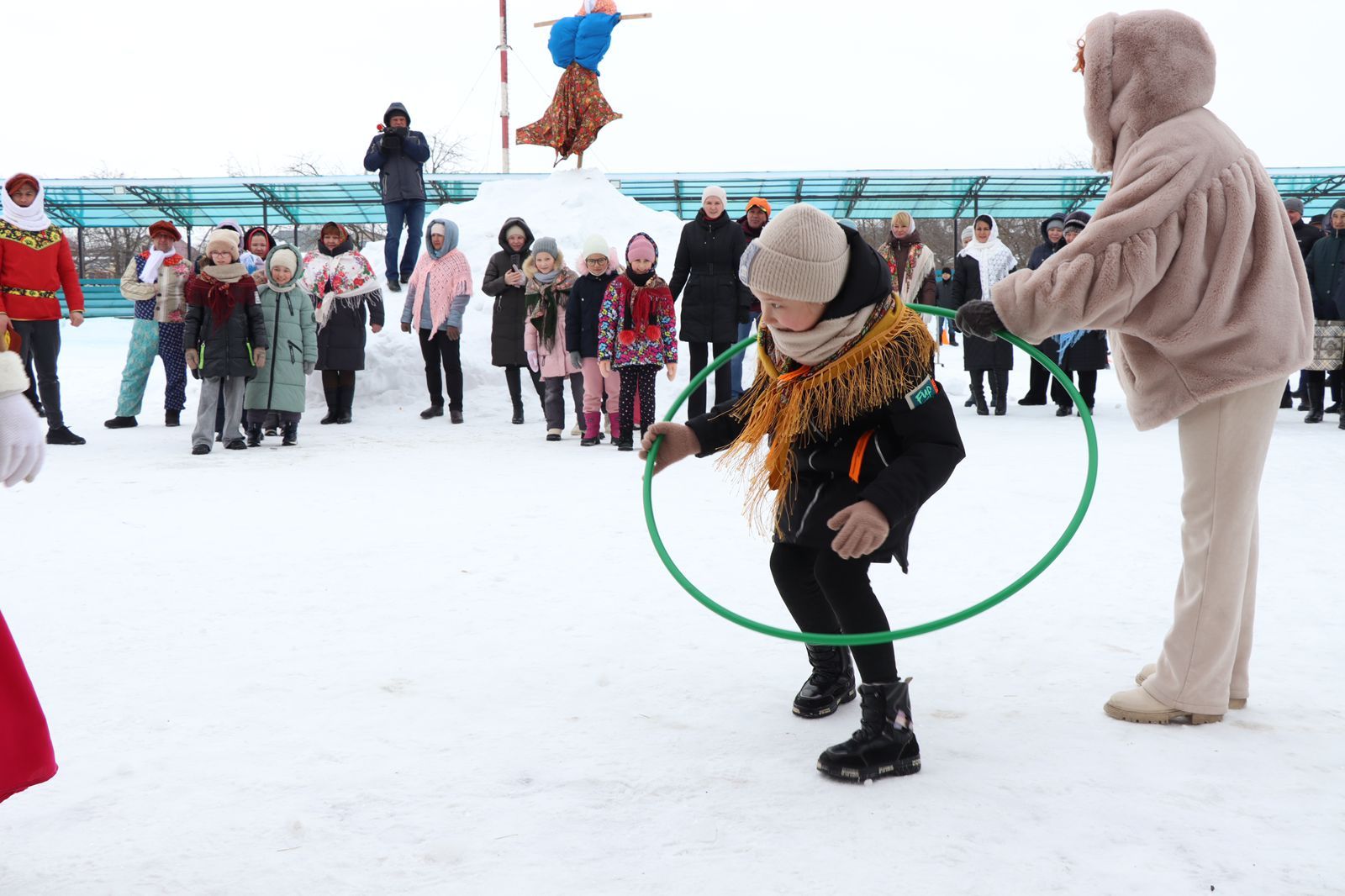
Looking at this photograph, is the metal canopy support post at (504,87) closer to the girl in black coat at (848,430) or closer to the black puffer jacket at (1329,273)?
the black puffer jacket at (1329,273)

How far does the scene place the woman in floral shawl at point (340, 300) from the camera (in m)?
10.4

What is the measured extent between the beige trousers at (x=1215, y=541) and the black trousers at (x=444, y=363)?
27.5 ft

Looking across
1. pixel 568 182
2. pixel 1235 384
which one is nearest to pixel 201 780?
pixel 1235 384

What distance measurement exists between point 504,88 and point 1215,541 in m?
18.2

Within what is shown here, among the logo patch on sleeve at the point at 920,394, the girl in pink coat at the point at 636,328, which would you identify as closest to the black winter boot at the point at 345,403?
the girl in pink coat at the point at 636,328

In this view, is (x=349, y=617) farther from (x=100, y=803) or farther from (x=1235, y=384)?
(x=1235, y=384)

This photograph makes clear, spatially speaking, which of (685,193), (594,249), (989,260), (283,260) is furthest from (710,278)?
(685,193)

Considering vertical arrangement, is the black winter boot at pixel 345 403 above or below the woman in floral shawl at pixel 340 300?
below

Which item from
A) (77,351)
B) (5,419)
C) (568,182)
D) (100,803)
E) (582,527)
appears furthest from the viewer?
(77,351)

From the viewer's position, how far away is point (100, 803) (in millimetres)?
2508

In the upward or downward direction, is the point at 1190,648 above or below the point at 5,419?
below

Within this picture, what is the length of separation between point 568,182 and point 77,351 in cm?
893

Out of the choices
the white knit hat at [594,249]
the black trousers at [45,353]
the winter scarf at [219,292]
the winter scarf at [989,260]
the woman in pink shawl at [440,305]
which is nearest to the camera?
the winter scarf at [219,292]

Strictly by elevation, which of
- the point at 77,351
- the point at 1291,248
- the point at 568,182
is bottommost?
the point at 77,351
